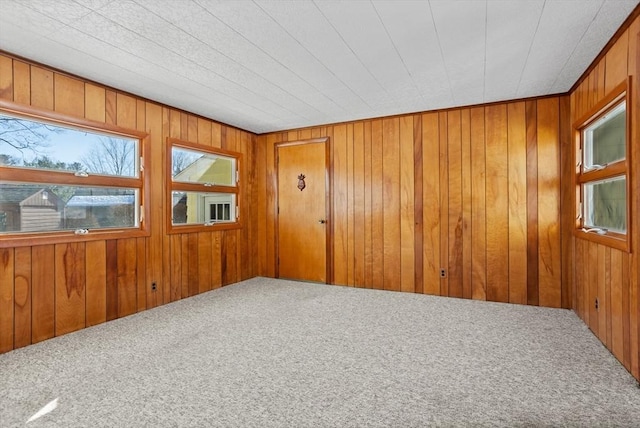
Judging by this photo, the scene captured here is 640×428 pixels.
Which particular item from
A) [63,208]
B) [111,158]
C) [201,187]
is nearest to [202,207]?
[201,187]

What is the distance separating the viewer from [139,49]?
240cm

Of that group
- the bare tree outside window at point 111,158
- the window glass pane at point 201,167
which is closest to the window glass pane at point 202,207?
the window glass pane at point 201,167

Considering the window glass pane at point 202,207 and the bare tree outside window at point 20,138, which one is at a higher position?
the bare tree outside window at point 20,138

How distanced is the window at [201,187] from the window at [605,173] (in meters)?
4.05

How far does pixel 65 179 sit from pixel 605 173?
440 centimetres

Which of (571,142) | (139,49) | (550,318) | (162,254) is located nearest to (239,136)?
(162,254)

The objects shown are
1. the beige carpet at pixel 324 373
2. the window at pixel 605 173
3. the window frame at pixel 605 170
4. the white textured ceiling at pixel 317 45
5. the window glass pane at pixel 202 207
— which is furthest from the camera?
the window glass pane at pixel 202 207

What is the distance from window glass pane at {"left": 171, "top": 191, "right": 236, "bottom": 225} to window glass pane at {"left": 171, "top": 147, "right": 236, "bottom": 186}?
7.1 inches

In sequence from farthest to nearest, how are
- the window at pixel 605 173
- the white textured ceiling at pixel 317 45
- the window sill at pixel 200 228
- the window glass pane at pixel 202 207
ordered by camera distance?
1. the window glass pane at pixel 202 207
2. the window sill at pixel 200 228
3. the window at pixel 605 173
4. the white textured ceiling at pixel 317 45

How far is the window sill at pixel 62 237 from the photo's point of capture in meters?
2.50

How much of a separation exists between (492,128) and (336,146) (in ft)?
6.35

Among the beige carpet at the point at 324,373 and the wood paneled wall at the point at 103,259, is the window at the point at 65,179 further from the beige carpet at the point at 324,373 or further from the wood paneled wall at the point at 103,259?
the beige carpet at the point at 324,373

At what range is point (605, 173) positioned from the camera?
8.22 feet

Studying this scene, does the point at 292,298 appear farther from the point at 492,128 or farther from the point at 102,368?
the point at 492,128
